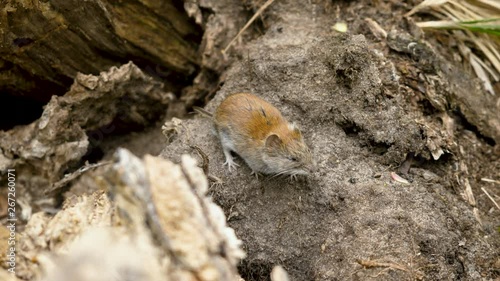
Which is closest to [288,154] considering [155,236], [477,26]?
[155,236]

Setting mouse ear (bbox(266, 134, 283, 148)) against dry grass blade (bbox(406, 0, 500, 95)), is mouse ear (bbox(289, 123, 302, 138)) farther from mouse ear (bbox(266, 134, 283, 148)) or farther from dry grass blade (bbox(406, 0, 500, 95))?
dry grass blade (bbox(406, 0, 500, 95))

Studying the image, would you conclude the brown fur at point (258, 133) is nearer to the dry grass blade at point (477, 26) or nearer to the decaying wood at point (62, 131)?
the decaying wood at point (62, 131)

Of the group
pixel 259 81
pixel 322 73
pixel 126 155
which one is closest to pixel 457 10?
pixel 322 73

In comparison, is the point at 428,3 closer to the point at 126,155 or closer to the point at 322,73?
the point at 322,73

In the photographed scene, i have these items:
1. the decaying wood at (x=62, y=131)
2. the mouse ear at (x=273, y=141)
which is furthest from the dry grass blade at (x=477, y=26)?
the decaying wood at (x=62, y=131)

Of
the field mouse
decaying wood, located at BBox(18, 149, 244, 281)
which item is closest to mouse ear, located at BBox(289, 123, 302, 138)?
the field mouse

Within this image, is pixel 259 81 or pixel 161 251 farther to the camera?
pixel 259 81

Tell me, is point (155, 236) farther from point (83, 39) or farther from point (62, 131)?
point (83, 39)
